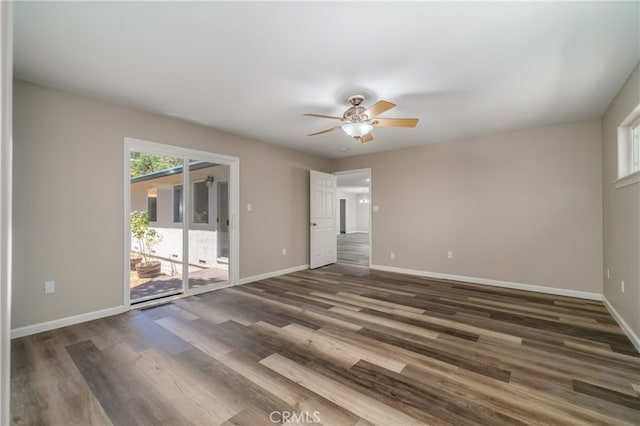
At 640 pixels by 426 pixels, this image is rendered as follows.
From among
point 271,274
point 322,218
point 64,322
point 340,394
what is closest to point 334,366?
point 340,394

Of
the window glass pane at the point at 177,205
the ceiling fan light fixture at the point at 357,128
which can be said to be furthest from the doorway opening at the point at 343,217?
the ceiling fan light fixture at the point at 357,128

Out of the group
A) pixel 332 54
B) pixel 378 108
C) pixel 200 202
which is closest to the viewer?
pixel 332 54

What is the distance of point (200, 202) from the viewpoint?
444 centimetres

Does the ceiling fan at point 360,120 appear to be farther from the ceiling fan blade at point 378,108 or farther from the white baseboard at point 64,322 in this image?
the white baseboard at point 64,322

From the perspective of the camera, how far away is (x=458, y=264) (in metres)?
4.99

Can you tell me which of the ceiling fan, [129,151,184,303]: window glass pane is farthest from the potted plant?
the ceiling fan

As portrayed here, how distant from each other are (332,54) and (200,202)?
123 inches

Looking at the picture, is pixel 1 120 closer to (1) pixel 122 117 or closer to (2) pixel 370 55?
(2) pixel 370 55

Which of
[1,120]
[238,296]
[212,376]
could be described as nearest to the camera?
[1,120]

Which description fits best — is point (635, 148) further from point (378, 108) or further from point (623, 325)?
point (378, 108)

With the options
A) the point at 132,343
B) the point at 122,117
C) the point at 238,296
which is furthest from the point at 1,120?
the point at 238,296

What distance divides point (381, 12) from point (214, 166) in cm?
352

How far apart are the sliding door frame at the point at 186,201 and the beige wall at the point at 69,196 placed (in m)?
0.07

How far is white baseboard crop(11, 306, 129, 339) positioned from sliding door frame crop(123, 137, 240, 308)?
16 cm
